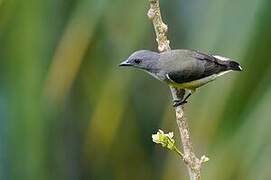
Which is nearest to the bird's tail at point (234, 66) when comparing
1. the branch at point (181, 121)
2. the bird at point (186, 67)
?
the bird at point (186, 67)

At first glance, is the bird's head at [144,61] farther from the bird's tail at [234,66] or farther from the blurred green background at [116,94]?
the blurred green background at [116,94]

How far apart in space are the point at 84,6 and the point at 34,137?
737mm

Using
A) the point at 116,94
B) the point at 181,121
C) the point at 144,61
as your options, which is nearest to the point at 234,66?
the point at 144,61

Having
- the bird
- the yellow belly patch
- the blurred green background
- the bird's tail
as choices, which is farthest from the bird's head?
the blurred green background

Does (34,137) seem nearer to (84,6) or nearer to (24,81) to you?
(24,81)

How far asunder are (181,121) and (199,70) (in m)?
0.44

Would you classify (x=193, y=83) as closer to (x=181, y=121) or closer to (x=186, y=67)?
(x=186, y=67)

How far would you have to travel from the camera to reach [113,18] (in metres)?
3.88

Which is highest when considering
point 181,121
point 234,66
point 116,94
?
point 234,66

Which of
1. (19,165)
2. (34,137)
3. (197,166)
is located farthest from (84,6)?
(197,166)

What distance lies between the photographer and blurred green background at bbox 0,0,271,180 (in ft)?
10.5

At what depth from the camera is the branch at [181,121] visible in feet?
6.87

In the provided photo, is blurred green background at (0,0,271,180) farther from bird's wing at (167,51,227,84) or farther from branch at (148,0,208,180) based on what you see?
branch at (148,0,208,180)

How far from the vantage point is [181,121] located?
2203 millimetres
